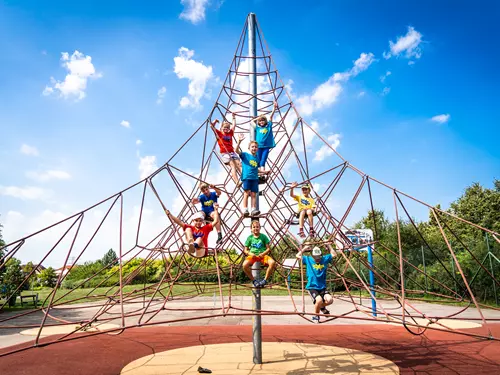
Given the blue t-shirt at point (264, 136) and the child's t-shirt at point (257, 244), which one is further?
the blue t-shirt at point (264, 136)

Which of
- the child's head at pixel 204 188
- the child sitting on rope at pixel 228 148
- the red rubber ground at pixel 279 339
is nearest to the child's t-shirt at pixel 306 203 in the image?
the child sitting on rope at pixel 228 148

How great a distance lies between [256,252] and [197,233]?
106 cm

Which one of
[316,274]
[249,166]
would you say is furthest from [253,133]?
[316,274]

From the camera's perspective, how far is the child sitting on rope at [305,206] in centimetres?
705

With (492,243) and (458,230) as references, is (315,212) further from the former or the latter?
(458,230)

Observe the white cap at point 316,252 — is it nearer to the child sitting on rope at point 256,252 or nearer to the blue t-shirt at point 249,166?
the child sitting on rope at point 256,252

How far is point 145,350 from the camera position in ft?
27.5

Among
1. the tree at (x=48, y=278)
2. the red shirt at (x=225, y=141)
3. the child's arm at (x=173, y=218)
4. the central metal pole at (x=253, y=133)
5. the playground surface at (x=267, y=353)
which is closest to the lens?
the child's arm at (x=173, y=218)

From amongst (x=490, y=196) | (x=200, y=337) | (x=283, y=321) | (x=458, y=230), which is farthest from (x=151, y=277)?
(x=490, y=196)

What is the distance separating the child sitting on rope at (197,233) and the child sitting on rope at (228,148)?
0.98 meters

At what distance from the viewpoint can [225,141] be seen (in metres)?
7.22

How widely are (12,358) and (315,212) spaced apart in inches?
264

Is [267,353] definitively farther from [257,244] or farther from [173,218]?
[173,218]

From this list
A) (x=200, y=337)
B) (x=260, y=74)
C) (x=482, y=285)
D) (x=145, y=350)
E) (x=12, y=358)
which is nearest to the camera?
(x=12, y=358)
